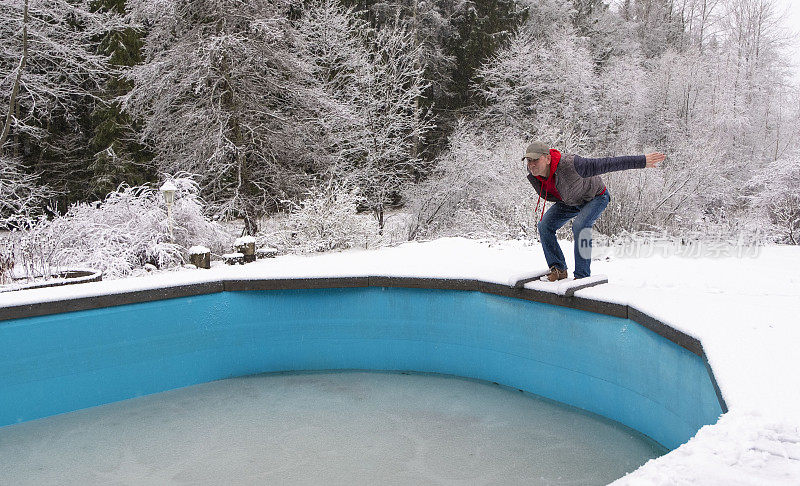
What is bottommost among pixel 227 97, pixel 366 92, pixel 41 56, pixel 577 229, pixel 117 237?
pixel 117 237

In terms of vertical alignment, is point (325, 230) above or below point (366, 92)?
below

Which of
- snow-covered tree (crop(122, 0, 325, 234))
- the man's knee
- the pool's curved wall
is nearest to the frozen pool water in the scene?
the pool's curved wall

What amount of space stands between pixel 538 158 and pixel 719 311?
1469 mm

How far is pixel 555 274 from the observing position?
4.32 meters

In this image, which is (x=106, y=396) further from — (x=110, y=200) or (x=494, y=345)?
(x=110, y=200)

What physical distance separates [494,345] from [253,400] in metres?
1.83

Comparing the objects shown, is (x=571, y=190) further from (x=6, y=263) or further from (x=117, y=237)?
(x=6, y=263)

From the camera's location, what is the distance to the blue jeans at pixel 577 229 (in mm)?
4250

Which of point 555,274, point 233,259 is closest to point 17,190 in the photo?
point 233,259

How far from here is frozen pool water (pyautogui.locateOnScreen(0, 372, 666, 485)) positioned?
119 inches

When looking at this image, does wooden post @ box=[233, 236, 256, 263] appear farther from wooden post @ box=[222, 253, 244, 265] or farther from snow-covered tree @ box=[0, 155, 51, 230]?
snow-covered tree @ box=[0, 155, 51, 230]

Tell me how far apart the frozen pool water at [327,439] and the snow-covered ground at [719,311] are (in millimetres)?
829

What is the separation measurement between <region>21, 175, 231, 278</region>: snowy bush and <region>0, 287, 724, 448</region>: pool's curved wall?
3181 mm

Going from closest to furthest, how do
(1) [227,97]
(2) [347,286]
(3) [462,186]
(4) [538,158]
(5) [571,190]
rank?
(4) [538,158] → (5) [571,190] → (2) [347,286] → (1) [227,97] → (3) [462,186]
